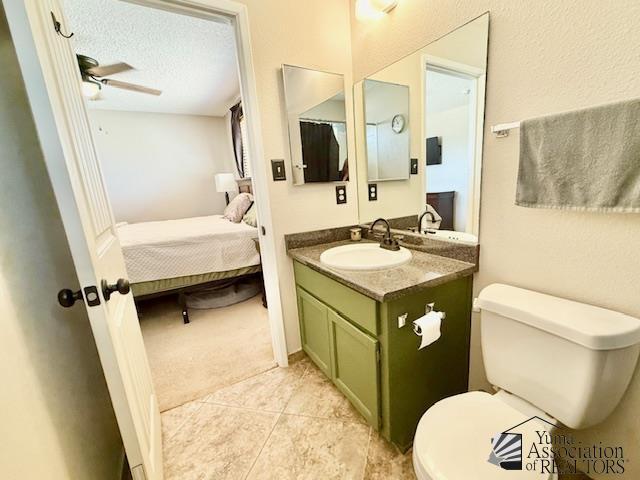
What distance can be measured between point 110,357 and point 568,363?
51.3 inches

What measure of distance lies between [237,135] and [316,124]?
122 inches

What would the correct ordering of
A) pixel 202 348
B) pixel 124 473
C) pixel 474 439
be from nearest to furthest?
pixel 474 439, pixel 124 473, pixel 202 348

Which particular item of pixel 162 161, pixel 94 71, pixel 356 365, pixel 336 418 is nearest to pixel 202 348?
pixel 336 418

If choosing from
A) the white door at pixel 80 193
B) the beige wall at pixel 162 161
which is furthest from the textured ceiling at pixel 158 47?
the white door at pixel 80 193

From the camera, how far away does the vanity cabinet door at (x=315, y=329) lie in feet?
4.84

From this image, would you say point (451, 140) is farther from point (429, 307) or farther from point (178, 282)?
point (178, 282)

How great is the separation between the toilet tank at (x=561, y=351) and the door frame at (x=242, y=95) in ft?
3.72

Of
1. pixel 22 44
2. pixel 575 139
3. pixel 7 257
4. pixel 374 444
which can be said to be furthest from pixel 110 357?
pixel 575 139

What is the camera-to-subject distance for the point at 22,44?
0.58 metres

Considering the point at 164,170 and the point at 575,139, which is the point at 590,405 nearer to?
the point at 575,139

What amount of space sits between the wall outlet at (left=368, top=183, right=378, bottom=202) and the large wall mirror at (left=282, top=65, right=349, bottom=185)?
174mm

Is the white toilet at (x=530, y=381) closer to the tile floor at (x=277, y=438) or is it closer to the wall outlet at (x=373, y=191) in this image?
the tile floor at (x=277, y=438)

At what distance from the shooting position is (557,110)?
2.86 feet

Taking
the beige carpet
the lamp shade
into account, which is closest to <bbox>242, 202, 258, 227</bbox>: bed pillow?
the beige carpet
